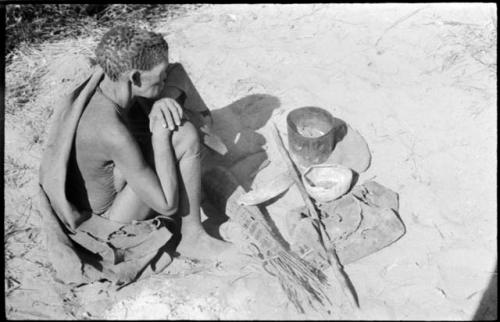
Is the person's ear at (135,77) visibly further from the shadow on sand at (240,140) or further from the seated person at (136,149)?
the shadow on sand at (240,140)

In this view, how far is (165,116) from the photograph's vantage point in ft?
8.93

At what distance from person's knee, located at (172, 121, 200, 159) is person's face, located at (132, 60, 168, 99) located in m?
0.23

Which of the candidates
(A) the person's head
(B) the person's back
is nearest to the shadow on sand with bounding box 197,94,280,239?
(B) the person's back

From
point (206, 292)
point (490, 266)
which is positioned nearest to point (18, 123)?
point (206, 292)

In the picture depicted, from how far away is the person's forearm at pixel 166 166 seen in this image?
2.76m

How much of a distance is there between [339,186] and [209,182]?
84 centimetres

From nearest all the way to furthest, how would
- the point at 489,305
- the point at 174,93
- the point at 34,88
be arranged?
the point at 489,305, the point at 174,93, the point at 34,88

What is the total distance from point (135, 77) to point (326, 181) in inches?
59.1

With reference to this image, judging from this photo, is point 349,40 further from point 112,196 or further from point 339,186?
point 112,196

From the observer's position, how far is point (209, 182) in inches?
136

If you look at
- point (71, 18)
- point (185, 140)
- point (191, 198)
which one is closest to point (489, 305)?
point (191, 198)

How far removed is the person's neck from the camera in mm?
2656

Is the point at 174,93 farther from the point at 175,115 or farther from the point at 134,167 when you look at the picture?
the point at 134,167

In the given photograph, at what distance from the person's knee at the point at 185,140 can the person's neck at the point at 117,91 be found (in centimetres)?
30
